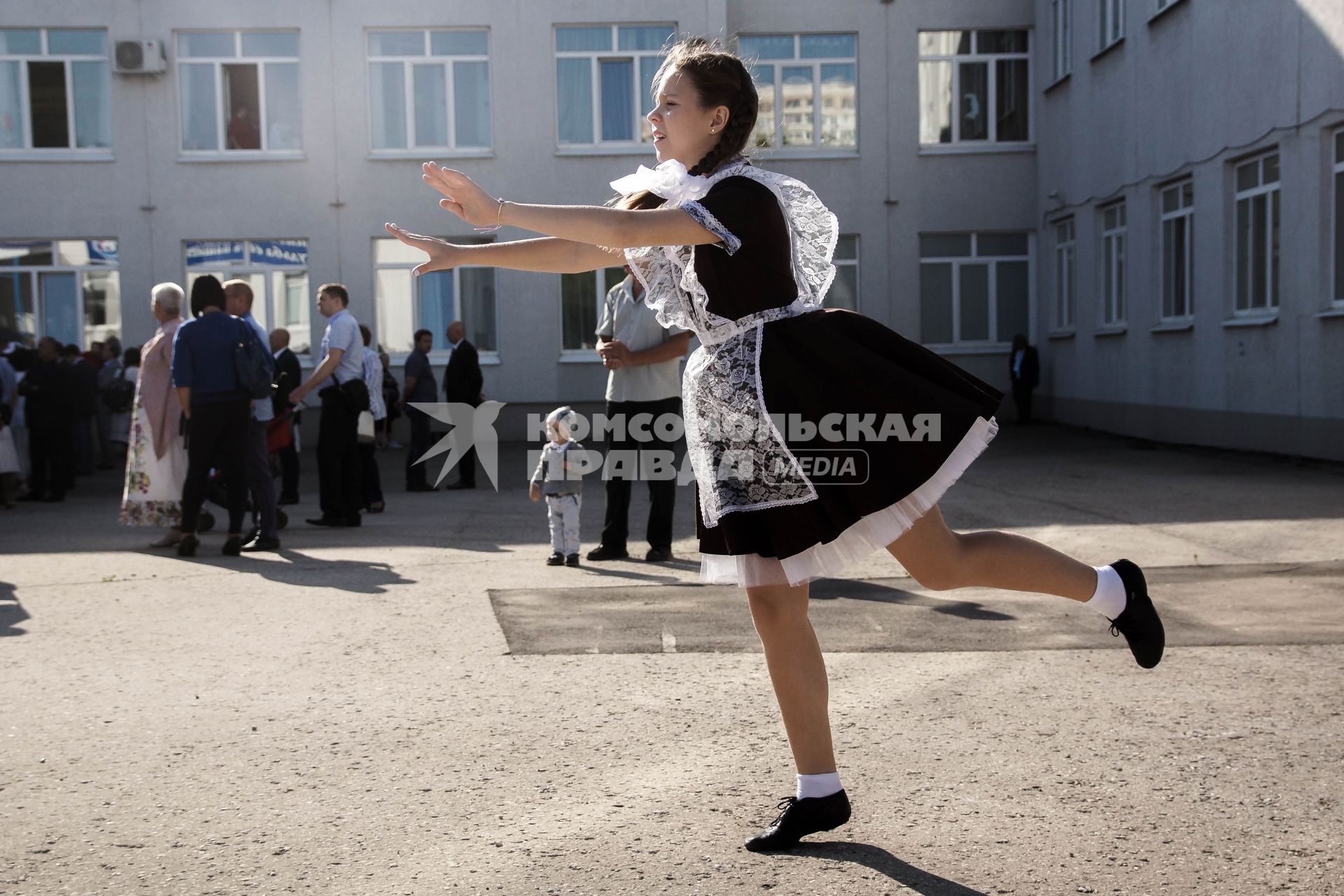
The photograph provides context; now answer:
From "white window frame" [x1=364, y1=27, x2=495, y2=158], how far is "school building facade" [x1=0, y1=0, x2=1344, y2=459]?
4 centimetres

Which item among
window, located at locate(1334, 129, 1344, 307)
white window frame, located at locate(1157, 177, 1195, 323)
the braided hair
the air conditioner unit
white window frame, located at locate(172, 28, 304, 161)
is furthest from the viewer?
white window frame, located at locate(172, 28, 304, 161)

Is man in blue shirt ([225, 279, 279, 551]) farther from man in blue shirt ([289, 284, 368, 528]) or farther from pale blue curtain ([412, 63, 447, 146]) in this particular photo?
pale blue curtain ([412, 63, 447, 146])

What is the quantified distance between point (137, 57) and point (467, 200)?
79.3ft

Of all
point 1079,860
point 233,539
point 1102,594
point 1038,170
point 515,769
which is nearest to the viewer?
point 1079,860

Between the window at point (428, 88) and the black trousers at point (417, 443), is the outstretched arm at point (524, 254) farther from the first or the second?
the window at point (428, 88)

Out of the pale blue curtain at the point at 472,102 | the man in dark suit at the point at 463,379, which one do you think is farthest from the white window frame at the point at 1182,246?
the pale blue curtain at the point at 472,102

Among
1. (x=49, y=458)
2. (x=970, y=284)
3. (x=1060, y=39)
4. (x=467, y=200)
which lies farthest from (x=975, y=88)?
(x=467, y=200)

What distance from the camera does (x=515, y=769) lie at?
13.5ft

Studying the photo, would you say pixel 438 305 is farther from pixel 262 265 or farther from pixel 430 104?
pixel 430 104

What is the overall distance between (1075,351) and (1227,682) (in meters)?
20.3

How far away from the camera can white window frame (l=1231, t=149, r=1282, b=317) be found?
1673 centimetres

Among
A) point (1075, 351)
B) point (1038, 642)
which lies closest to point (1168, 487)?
point (1038, 642)

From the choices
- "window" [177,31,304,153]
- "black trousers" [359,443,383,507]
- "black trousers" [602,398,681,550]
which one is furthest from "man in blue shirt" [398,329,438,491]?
"window" [177,31,304,153]

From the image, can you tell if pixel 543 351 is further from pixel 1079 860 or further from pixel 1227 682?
pixel 1079 860
